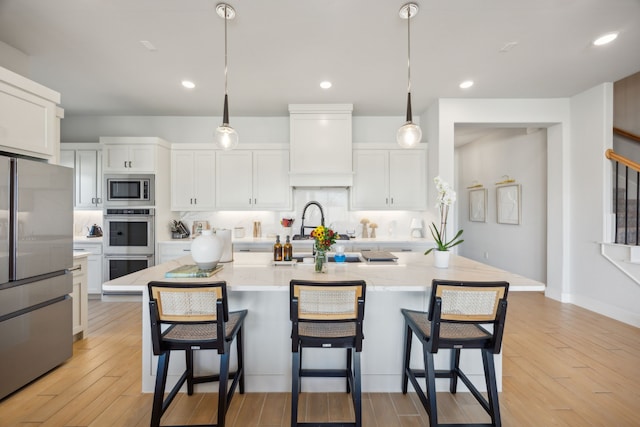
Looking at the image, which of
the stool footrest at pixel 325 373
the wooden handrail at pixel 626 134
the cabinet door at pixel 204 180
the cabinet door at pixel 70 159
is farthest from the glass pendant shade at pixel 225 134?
the wooden handrail at pixel 626 134

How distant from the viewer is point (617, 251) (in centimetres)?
347

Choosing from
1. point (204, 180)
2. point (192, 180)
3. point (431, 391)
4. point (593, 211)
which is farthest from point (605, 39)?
point (192, 180)

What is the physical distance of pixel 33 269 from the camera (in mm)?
2178

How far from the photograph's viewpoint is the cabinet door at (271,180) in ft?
14.9

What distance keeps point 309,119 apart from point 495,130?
143 inches

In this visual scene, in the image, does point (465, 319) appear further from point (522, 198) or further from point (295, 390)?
point (522, 198)

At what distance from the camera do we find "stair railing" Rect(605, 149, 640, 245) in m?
3.46

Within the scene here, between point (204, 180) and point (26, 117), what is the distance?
2.34m

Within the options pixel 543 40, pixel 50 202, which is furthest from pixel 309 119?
pixel 50 202

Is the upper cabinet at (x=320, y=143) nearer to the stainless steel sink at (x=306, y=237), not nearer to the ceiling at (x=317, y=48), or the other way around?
the ceiling at (x=317, y=48)

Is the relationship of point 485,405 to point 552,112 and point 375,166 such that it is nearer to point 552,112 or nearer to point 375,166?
point 375,166

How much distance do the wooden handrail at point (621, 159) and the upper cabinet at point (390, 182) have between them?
2.15 meters

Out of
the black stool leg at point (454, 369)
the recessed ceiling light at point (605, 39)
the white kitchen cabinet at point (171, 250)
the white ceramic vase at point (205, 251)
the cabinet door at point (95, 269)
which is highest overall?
the recessed ceiling light at point (605, 39)

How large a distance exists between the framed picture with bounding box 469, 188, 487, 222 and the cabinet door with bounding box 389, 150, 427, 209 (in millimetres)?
2263
